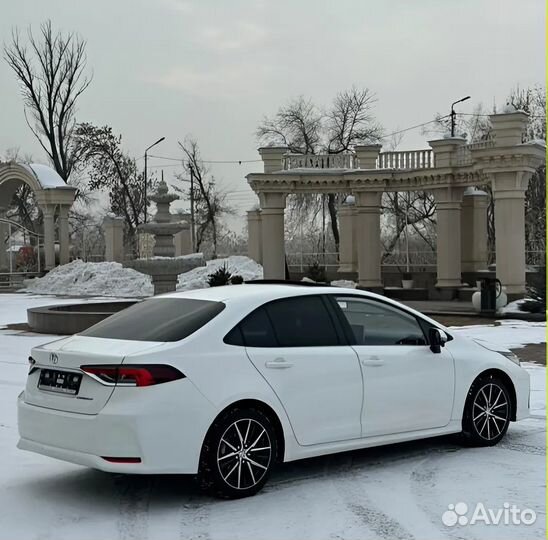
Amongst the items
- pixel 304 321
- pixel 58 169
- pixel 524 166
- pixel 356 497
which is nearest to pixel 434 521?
pixel 356 497

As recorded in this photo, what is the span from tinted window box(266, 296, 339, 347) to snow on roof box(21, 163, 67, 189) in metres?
36.8

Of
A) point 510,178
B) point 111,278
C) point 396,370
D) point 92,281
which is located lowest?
point 92,281

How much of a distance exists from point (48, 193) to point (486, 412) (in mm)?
36840

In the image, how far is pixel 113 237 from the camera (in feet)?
149

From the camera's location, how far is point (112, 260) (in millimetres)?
45344

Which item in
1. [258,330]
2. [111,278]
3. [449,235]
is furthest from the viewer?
[111,278]

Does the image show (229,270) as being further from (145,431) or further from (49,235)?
(145,431)

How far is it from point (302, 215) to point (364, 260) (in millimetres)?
21665

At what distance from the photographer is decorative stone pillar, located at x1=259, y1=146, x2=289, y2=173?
1224 inches

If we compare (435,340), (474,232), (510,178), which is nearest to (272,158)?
(474,232)

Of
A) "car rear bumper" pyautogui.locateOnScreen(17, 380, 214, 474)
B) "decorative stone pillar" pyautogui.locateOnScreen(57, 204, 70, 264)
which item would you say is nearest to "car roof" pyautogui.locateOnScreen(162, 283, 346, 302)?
"car rear bumper" pyautogui.locateOnScreen(17, 380, 214, 474)

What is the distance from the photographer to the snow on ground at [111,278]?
38.6 meters

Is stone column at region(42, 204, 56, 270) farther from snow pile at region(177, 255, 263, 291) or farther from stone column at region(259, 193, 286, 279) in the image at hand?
stone column at region(259, 193, 286, 279)

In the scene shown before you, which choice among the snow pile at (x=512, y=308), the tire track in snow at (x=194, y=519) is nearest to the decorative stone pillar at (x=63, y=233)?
the snow pile at (x=512, y=308)
